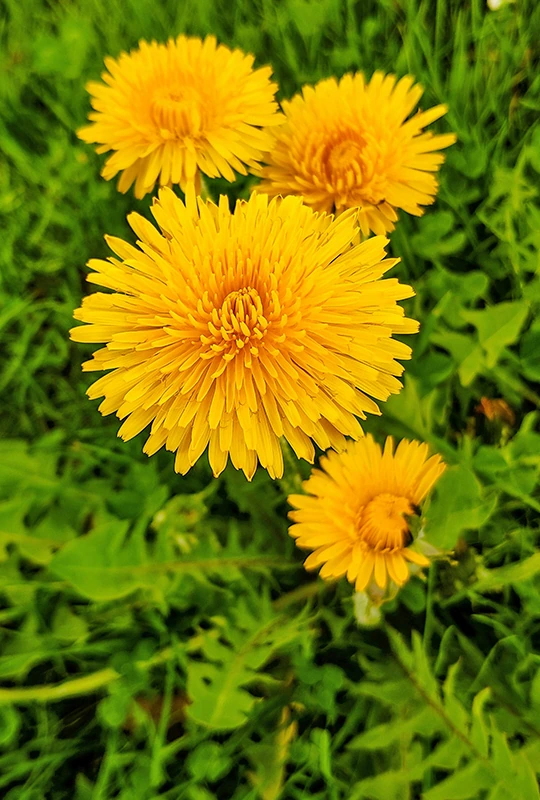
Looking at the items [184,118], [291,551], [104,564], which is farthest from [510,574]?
[184,118]

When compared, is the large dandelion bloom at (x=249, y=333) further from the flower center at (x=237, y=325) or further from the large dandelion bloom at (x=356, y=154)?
the large dandelion bloom at (x=356, y=154)

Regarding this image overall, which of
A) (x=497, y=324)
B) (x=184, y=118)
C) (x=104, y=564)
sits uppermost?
(x=184, y=118)

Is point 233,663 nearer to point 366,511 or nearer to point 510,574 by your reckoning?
point 366,511

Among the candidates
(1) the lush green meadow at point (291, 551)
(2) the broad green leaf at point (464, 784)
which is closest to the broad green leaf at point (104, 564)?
(1) the lush green meadow at point (291, 551)

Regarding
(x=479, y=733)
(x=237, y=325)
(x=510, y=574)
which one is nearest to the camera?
(x=237, y=325)

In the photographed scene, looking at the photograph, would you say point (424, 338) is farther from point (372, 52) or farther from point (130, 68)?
point (372, 52)

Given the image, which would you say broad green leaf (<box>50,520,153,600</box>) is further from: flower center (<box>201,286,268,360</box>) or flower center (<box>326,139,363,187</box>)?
flower center (<box>326,139,363,187</box>)
